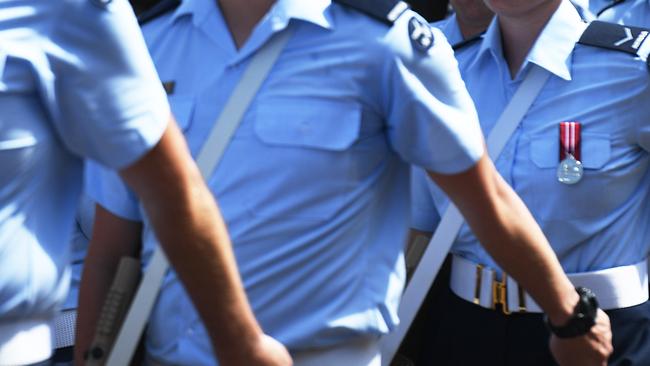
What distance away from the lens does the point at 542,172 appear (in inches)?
127

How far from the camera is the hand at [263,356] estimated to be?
2.13 metres

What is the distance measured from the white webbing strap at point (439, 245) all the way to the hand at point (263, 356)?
2.39ft

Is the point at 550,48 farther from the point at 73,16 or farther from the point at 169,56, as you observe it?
the point at 73,16

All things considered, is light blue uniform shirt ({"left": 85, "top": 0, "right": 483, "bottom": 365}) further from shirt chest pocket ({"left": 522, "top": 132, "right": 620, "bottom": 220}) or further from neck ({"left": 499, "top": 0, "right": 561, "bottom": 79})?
neck ({"left": 499, "top": 0, "right": 561, "bottom": 79})

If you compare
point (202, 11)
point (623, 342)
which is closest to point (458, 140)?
point (202, 11)

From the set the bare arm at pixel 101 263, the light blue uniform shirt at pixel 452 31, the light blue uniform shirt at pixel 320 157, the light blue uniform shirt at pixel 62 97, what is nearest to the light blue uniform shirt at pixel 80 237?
A: the bare arm at pixel 101 263

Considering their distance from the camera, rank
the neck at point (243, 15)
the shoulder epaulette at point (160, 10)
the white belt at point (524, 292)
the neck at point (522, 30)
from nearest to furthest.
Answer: the neck at point (243, 15) < the shoulder epaulette at point (160, 10) < the white belt at point (524, 292) < the neck at point (522, 30)

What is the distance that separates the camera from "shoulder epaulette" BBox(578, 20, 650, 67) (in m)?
3.24

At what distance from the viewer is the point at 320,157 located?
2459mm

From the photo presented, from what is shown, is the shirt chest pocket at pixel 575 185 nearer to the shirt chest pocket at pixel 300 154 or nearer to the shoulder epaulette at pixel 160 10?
the shirt chest pocket at pixel 300 154

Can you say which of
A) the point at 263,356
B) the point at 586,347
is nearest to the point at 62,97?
the point at 263,356

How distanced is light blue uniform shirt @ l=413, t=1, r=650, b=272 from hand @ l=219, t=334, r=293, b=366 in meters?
1.21

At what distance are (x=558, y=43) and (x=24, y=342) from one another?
167cm

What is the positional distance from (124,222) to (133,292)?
15 cm
